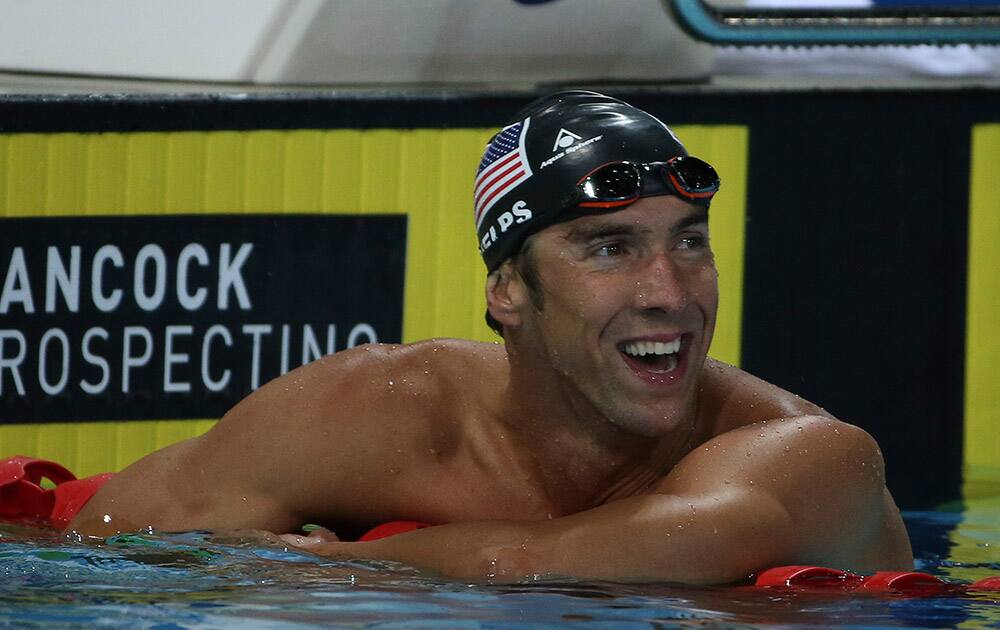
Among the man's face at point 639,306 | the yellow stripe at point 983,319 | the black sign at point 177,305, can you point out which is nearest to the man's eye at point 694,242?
the man's face at point 639,306

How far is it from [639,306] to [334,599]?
29.6 inches

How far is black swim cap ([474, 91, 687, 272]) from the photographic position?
3.10 m

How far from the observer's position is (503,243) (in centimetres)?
324

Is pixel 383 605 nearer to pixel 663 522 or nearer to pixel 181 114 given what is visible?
pixel 663 522

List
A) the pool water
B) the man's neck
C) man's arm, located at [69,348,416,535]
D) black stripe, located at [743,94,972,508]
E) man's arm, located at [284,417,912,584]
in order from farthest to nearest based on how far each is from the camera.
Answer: black stripe, located at [743,94,972,508]
man's arm, located at [69,348,416,535]
the man's neck
man's arm, located at [284,417,912,584]
the pool water

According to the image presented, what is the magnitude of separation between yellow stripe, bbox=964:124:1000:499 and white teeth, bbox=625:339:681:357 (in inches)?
93.2

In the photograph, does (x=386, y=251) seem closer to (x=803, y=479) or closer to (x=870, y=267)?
(x=870, y=267)

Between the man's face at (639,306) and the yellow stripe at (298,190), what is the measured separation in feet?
6.08

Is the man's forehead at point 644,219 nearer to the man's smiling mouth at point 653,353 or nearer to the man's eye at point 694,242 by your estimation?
the man's eye at point 694,242

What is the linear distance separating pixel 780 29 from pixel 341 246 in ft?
4.91

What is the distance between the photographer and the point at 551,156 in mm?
3156

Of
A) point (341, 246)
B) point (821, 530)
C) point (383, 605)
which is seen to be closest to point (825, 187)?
point (341, 246)

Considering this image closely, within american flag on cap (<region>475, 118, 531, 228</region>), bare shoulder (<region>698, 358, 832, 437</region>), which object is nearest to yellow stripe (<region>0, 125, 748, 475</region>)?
american flag on cap (<region>475, 118, 531, 228</region>)

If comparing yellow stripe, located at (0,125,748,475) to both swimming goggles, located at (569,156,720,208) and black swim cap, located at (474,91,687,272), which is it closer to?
black swim cap, located at (474,91,687,272)
